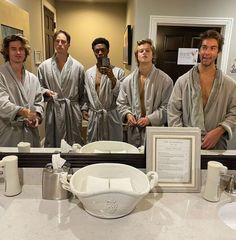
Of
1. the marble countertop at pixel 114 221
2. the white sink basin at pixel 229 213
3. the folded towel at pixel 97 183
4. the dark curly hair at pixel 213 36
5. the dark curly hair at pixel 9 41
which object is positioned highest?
the dark curly hair at pixel 213 36

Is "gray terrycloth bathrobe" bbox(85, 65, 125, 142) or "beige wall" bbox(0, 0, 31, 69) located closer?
"beige wall" bbox(0, 0, 31, 69)

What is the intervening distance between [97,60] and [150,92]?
324 mm

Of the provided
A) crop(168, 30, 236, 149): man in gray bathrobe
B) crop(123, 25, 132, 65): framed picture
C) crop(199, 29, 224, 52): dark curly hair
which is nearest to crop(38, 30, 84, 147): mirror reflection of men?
crop(123, 25, 132, 65): framed picture

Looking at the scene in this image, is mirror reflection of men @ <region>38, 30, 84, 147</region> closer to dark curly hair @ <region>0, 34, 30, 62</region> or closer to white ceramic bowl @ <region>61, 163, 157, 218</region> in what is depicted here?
dark curly hair @ <region>0, 34, 30, 62</region>

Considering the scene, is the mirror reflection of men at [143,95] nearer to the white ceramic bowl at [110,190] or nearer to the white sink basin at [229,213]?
the white ceramic bowl at [110,190]

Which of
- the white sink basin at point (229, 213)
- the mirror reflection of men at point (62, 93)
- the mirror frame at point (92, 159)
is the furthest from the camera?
the mirror reflection of men at point (62, 93)

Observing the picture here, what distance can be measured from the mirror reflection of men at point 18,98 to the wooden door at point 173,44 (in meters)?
0.67

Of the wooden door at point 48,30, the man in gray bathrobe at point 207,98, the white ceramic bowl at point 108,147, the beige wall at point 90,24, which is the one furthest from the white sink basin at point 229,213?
the wooden door at point 48,30

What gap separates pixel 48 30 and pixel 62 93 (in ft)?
1.06

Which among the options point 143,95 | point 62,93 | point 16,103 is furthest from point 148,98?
point 16,103

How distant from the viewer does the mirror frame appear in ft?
3.63

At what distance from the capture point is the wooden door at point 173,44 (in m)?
1.18

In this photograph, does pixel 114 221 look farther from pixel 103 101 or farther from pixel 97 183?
pixel 103 101

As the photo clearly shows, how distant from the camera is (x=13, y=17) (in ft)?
3.82
